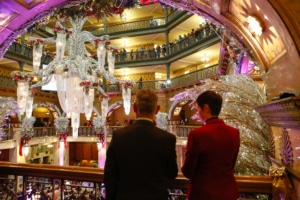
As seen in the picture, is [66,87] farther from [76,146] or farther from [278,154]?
[76,146]

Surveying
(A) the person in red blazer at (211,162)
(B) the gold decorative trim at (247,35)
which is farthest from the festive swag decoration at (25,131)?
(A) the person in red blazer at (211,162)

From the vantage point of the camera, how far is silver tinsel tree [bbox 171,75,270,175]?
3.15 meters

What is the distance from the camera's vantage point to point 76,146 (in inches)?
886

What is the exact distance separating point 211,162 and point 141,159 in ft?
1.56

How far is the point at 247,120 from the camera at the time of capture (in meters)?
3.35

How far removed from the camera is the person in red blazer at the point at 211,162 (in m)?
1.55

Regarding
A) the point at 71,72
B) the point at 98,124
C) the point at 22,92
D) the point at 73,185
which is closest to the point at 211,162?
the point at 73,185

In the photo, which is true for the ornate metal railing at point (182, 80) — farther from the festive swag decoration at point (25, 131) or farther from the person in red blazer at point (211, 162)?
the person in red blazer at point (211, 162)

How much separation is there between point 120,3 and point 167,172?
10.4ft

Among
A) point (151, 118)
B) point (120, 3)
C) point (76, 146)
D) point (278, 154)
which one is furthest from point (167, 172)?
point (76, 146)

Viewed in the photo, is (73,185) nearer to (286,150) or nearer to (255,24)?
(286,150)

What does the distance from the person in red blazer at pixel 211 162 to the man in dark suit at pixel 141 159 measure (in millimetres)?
140

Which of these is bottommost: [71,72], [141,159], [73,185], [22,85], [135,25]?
[73,185]

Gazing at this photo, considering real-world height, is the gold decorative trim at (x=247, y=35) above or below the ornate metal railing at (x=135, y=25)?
below
